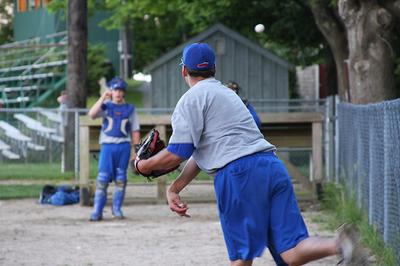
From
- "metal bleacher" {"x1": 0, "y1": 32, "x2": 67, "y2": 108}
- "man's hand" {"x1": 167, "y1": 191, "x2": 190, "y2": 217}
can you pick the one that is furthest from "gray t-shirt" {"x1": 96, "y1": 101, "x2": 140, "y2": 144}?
"metal bleacher" {"x1": 0, "y1": 32, "x2": 67, "y2": 108}

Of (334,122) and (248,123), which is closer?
(248,123)

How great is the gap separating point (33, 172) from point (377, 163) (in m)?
13.1

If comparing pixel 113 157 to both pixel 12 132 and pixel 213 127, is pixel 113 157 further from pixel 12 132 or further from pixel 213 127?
pixel 12 132

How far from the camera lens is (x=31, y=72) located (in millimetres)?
38500

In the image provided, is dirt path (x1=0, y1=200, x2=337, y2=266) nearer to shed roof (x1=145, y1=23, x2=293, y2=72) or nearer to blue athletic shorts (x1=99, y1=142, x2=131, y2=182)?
blue athletic shorts (x1=99, y1=142, x2=131, y2=182)

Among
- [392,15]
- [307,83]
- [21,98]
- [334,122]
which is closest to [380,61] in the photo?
[392,15]

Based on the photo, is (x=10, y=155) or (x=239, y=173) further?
(x=10, y=155)

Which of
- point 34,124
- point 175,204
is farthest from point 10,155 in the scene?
point 175,204

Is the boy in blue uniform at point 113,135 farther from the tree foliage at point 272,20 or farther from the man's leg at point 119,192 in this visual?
the tree foliage at point 272,20

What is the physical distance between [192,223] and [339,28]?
31.9 ft

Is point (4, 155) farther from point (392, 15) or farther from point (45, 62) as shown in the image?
point (45, 62)

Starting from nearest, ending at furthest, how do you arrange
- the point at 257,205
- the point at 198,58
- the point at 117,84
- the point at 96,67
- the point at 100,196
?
the point at 257,205 → the point at 198,58 → the point at 117,84 → the point at 100,196 → the point at 96,67

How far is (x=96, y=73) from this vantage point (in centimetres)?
4141

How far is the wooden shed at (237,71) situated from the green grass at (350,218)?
36.3ft
